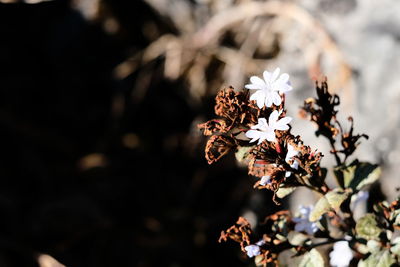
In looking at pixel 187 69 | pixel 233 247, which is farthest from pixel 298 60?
pixel 233 247

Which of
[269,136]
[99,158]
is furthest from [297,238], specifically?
[99,158]

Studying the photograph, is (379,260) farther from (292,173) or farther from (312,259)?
(292,173)

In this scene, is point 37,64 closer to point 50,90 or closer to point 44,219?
point 50,90

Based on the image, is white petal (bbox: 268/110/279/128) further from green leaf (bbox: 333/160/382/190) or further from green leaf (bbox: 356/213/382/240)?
green leaf (bbox: 356/213/382/240)

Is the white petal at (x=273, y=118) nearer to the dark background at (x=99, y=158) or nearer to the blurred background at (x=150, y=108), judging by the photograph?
the blurred background at (x=150, y=108)

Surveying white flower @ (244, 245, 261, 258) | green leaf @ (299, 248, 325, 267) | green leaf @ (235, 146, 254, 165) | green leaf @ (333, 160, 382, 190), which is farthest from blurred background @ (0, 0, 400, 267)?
green leaf @ (235, 146, 254, 165)

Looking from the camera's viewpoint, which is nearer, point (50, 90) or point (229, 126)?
point (229, 126)

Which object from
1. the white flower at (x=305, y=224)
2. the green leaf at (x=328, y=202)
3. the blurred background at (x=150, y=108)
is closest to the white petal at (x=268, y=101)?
the green leaf at (x=328, y=202)
